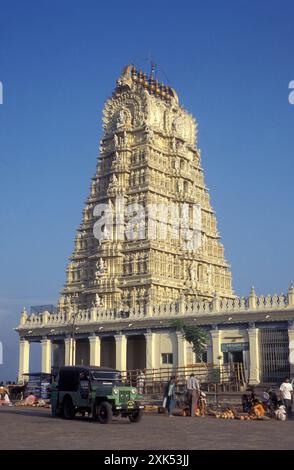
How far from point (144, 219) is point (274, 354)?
2227 cm

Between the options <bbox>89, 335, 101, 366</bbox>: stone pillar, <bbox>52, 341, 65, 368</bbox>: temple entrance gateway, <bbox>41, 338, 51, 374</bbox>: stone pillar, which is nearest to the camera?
<bbox>89, 335, 101, 366</bbox>: stone pillar

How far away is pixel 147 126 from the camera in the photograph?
228 ft

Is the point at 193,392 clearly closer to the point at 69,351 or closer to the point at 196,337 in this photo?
the point at 196,337

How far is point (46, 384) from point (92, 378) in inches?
737

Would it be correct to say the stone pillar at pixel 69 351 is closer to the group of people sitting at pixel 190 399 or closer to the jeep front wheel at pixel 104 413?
the group of people sitting at pixel 190 399

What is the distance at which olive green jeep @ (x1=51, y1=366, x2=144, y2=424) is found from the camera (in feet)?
79.7

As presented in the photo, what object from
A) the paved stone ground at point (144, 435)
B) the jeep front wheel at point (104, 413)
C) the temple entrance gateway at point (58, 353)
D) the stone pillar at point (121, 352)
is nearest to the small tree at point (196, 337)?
the stone pillar at point (121, 352)

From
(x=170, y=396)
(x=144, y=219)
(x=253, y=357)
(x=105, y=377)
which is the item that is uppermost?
(x=144, y=219)

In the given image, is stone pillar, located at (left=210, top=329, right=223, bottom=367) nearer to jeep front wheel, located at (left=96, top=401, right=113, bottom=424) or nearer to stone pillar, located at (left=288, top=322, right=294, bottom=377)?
stone pillar, located at (left=288, top=322, right=294, bottom=377)

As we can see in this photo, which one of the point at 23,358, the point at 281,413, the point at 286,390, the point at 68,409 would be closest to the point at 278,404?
the point at 286,390

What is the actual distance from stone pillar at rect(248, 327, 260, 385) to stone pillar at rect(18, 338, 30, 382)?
2342 cm

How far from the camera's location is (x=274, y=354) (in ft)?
159

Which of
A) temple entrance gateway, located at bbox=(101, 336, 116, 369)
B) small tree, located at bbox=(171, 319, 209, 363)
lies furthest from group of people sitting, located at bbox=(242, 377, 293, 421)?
temple entrance gateway, located at bbox=(101, 336, 116, 369)

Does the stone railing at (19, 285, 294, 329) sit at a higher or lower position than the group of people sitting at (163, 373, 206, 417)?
higher
